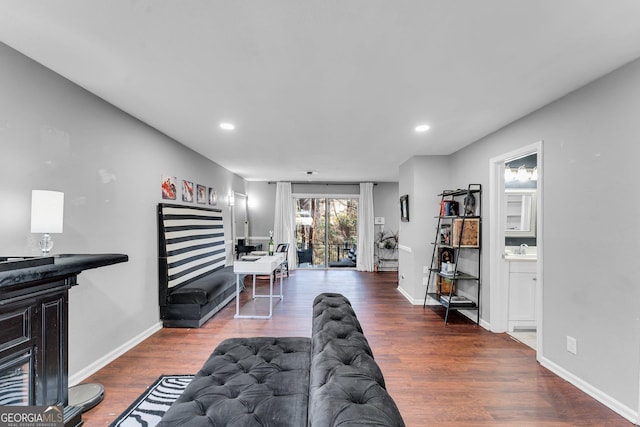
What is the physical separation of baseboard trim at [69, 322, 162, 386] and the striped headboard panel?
38 cm

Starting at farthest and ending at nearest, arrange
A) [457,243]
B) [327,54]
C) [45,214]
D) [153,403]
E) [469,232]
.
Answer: [457,243]
[469,232]
[153,403]
[327,54]
[45,214]

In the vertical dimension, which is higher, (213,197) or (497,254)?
(213,197)

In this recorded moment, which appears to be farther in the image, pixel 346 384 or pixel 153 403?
pixel 153 403

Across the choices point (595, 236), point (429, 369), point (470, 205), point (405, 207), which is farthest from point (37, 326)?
point (405, 207)

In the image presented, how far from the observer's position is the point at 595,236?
218 centimetres

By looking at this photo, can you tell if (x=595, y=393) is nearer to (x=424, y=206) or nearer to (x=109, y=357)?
(x=424, y=206)

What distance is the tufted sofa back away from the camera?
821mm

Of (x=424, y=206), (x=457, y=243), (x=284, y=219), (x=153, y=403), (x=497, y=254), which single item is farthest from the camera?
(x=284, y=219)

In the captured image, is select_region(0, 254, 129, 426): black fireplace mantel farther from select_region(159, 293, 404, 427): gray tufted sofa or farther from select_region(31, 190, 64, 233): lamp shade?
select_region(159, 293, 404, 427): gray tufted sofa

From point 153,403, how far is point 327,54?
2722 mm

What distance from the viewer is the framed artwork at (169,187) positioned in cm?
361

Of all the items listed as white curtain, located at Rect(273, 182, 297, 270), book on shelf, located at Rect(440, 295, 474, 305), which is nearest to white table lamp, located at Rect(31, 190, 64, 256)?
book on shelf, located at Rect(440, 295, 474, 305)

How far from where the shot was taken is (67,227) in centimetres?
224

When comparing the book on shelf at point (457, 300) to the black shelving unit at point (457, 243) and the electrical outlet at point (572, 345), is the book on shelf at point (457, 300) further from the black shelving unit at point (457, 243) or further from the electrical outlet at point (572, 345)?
the electrical outlet at point (572, 345)
